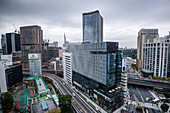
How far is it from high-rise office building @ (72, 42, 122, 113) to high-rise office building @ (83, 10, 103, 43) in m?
104

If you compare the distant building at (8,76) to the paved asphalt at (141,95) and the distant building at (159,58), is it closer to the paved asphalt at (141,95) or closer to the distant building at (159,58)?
the paved asphalt at (141,95)

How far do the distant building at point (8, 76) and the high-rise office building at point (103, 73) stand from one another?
239 ft

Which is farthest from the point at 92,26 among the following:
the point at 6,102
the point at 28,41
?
the point at 6,102

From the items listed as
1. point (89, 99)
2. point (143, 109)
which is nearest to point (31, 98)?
point (89, 99)

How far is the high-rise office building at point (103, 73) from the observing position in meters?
58.4

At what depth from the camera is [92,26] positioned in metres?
179

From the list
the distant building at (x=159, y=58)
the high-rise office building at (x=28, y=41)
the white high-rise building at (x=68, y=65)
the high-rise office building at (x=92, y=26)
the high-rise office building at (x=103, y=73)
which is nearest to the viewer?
the high-rise office building at (x=103, y=73)

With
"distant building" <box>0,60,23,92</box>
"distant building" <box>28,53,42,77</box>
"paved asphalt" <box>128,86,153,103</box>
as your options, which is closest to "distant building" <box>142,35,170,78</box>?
"paved asphalt" <box>128,86,153,103</box>

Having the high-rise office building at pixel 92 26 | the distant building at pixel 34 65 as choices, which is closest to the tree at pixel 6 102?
the distant building at pixel 34 65

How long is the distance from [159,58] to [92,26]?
401 ft

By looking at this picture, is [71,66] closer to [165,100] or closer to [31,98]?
[31,98]

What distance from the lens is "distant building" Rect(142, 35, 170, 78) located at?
97.8 metres

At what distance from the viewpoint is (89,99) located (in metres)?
74.5

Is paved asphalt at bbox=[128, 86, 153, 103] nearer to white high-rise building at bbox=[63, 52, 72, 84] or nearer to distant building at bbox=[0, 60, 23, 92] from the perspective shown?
white high-rise building at bbox=[63, 52, 72, 84]
